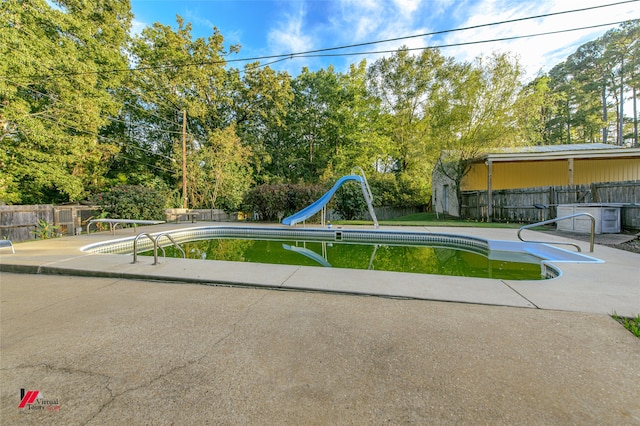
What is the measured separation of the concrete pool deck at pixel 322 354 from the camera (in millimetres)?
1489

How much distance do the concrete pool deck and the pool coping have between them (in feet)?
0.12

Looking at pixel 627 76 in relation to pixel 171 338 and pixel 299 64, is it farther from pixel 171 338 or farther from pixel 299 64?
pixel 171 338

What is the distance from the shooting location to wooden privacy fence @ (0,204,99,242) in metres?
7.77

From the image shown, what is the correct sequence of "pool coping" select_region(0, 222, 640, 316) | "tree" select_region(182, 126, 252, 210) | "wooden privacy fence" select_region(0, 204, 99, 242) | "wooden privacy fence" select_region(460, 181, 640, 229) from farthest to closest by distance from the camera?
"tree" select_region(182, 126, 252, 210), "wooden privacy fence" select_region(460, 181, 640, 229), "wooden privacy fence" select_region(0, 204, 99, 242), "pool coping" select_region(0, 222, 640, 316)

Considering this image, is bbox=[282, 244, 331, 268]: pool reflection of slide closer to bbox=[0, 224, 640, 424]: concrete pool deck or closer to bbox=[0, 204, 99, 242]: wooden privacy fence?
bbox=[0, 224, 640, 424]: concrete pool deck

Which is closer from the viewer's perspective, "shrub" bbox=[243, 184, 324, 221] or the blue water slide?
the blue water slide

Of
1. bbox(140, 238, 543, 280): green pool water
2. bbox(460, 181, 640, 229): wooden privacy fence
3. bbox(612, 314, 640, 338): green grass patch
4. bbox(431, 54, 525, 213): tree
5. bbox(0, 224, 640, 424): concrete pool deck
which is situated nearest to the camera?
bbox(0, 224, 640, 424): concrete pool deck

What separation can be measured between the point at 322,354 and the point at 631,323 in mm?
2766

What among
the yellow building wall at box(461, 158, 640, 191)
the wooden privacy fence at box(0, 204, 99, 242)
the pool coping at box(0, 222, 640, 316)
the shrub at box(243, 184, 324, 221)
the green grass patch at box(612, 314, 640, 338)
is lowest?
the green grass patch at box(612, 314, 640, 338)

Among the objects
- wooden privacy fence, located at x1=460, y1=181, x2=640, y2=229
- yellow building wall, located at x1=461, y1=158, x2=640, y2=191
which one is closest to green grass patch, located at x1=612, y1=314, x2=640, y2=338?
wooden privacy fence, located at x1=460, y1=181, x2=640, y2=229

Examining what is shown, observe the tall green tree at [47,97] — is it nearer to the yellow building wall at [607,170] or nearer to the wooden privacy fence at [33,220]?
the wooden privacy fence at [33,220]

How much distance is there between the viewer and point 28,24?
11.5m

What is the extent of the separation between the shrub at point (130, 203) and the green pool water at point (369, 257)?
4.13 metres

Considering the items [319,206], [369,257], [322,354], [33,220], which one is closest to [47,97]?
[33,220]
